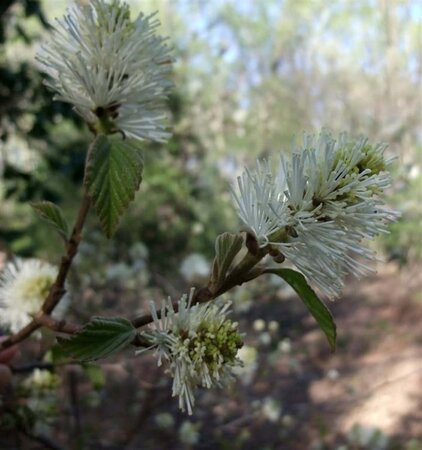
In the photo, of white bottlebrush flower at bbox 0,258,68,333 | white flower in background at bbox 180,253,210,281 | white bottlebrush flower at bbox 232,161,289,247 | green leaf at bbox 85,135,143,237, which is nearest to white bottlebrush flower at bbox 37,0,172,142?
green leaf at bbox 85,135,143,237

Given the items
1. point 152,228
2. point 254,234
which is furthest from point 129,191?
point 152,228

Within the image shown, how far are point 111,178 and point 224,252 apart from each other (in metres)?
0.13

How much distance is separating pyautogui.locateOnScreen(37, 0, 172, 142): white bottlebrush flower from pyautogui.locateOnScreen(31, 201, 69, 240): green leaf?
0.28 ft

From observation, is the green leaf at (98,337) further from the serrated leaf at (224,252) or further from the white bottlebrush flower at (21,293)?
the white bottlebrush flower at (21,293)

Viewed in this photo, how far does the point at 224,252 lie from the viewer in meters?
0.46

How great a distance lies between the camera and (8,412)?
93cm

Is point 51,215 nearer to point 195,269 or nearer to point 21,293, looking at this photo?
point 21,293

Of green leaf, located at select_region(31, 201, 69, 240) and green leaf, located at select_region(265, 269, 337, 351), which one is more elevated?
green leaf, located at select_region(31, 201, 69, 240)

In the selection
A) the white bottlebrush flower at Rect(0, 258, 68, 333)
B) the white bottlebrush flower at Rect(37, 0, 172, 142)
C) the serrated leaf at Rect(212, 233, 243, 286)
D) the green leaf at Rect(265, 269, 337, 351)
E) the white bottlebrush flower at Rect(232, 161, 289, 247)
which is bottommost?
the white bottlebrush flower at Rect(0, 258, 68, 333)

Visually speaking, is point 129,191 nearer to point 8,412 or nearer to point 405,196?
point 8,412

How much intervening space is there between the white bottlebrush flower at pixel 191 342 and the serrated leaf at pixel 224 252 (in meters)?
0.02

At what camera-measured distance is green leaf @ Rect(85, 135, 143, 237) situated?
519 millimetres

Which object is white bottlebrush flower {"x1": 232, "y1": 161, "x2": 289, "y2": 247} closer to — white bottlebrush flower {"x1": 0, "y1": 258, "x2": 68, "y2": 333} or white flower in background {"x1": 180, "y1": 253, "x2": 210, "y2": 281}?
white bottlebrush flower {"x1": 0, "y1": 258, "x2": 68, "y2": 333}

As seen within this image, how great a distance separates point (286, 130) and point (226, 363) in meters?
7.67
